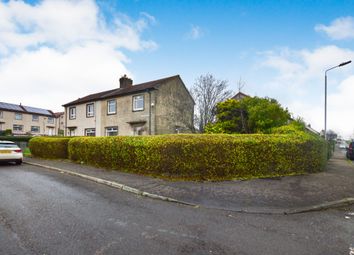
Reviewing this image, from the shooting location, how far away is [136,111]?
21.2m

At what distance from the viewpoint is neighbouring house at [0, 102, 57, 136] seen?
46.9m

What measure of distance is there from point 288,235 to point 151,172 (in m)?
5.66

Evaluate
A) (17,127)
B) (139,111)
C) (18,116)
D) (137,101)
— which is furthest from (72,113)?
(18,116)

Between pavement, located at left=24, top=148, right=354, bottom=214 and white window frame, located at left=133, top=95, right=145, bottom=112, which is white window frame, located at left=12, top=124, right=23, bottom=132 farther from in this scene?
pavement, located at left=24, top=148, right=354, bottom=214

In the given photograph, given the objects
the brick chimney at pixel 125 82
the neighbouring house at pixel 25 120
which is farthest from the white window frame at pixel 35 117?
the brick chimney at pixel 125 82

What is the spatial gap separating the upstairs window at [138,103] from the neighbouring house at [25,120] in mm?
41166

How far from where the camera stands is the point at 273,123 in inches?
579

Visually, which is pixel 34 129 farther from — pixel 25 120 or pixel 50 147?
pixel 50 147

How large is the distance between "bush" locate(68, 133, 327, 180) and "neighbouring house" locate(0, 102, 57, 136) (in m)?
51.4

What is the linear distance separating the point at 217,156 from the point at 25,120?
189 ft

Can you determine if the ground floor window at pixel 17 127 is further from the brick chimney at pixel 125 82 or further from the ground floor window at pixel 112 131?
the ground floor window at pixel 112 131

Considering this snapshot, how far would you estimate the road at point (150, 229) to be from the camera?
319cm

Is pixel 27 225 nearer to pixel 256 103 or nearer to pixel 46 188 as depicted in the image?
pixel 46 188

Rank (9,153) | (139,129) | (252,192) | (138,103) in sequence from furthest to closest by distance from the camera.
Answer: (138,103)
(139,129)
(9,153)
(252,192)
